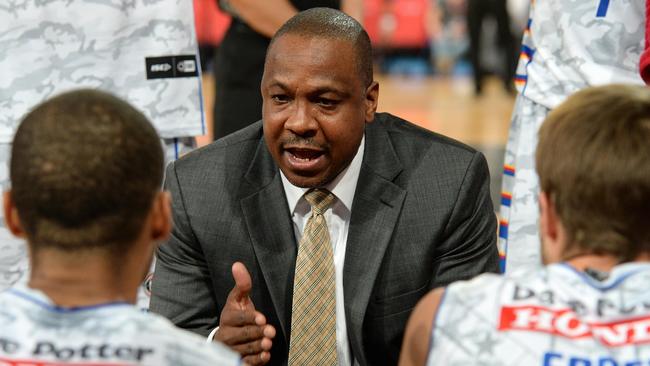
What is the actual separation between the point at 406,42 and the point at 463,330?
15866 mm

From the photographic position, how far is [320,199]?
2436 millimetres

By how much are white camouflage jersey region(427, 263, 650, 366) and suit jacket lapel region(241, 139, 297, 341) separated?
0.90 meters

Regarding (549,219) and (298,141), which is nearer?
(549,219)

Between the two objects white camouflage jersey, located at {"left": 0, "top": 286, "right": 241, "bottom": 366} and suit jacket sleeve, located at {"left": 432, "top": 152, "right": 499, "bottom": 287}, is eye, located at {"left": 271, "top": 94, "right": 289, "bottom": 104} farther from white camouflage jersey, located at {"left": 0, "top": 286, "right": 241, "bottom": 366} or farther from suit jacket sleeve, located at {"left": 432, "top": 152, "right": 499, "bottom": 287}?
white camouflage jersey, located at {"left": 0, "top": 286, "right": 241, "bottom": 366}

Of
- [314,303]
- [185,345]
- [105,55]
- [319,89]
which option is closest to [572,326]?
[185,345]

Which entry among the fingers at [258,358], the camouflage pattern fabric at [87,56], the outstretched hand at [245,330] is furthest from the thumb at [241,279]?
the camouflage pattern fabric at [87,56]

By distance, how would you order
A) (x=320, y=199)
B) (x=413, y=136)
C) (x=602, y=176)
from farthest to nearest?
1. (x=413, y=136)
2. (x=320, y=199)
3. (x=602, y=176)

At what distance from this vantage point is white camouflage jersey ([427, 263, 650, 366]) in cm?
145

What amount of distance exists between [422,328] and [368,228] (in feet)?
2.81

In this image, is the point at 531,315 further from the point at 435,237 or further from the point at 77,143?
the point at 435,237

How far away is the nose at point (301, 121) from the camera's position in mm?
2359

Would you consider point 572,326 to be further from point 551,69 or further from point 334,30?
point 551,69

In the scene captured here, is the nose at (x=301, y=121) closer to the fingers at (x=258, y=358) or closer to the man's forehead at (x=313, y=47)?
the man's forehead at (x=313, y=47)

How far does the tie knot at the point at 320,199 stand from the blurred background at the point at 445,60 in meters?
4.07
